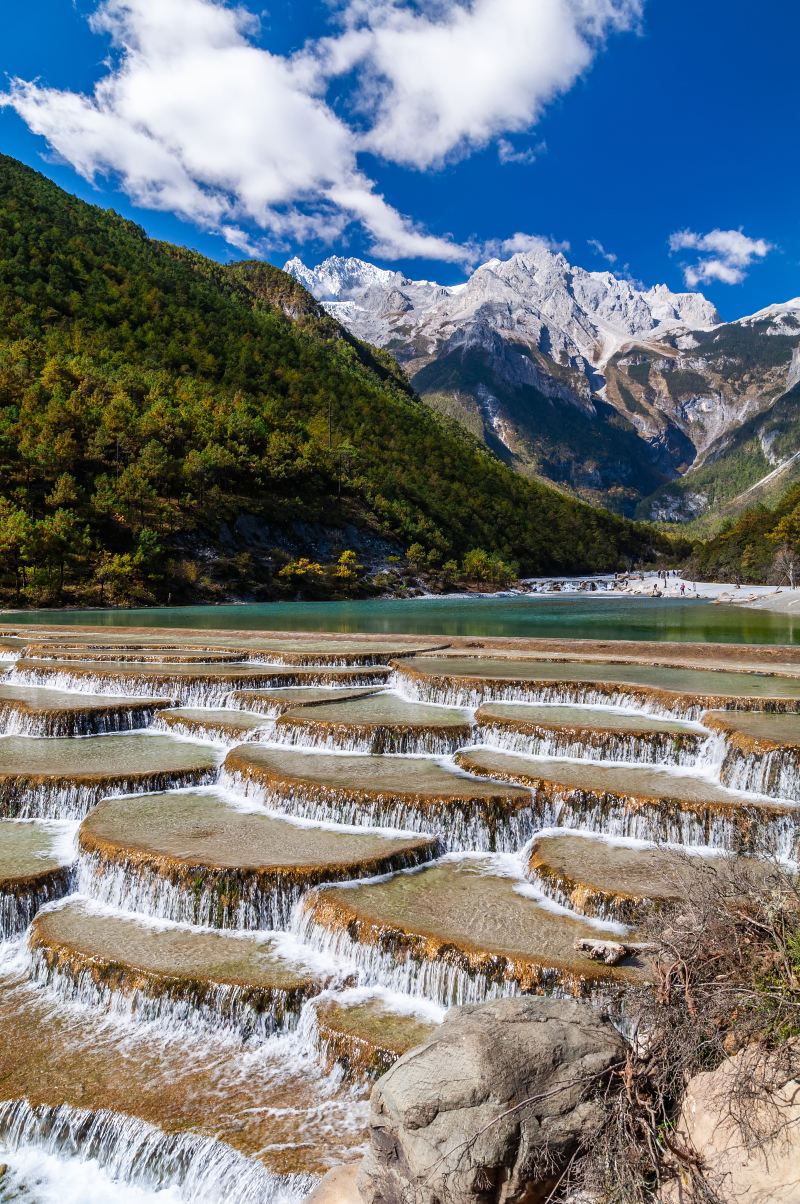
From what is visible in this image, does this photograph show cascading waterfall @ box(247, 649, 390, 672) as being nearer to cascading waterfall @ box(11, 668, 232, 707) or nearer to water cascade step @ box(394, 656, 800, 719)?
water cascade step @ box(394, 656, 800, 719)

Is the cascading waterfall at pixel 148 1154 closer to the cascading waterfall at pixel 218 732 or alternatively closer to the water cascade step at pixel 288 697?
the cascading waterfall at pixel 218 732

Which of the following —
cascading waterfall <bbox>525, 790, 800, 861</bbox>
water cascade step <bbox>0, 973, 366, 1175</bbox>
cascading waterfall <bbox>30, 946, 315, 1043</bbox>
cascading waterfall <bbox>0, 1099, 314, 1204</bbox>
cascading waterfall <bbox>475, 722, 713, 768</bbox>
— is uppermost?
cascading waterfall <bbox>475, 722, 713, 768</bbox>

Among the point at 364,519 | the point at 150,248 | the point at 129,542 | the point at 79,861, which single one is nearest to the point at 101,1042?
the point at 79,861

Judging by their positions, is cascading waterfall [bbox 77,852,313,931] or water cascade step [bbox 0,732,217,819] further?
water cascade step [bbox 0,732,217,819]

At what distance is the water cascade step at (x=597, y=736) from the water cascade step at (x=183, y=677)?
620cm

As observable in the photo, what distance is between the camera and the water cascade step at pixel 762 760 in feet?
39.2

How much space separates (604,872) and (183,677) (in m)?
13.4

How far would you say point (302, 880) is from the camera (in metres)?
9.41

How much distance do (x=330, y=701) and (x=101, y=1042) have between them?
11.0 m

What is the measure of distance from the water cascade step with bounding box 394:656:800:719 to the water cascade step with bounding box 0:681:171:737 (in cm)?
691

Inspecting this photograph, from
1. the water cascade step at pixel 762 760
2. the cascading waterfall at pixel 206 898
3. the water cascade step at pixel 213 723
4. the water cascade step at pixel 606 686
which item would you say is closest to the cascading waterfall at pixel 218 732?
the water cascade step at pixel 213 723

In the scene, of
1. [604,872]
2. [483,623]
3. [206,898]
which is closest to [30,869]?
[206,898]

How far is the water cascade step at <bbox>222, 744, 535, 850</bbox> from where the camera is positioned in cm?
1125

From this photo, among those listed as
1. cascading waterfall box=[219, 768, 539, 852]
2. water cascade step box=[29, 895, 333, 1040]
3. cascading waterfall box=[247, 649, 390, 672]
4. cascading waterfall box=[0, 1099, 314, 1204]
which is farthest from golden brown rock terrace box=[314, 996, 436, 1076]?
cascading waterfall box=[247, 649, 390, 672]
